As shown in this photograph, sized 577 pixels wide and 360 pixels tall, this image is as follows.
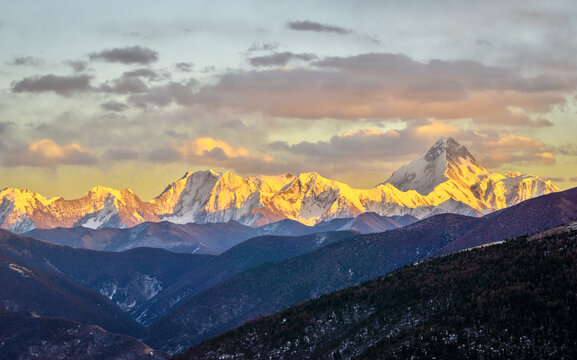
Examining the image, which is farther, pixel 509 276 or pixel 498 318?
pixel 509 276

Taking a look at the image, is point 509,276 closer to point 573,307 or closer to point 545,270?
point 545,270

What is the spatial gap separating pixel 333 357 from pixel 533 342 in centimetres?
5560

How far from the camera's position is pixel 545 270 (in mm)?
171375

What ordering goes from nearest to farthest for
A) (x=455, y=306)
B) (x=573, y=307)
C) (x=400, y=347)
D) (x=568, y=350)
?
(x=568, y=350) → (x=573, y=307) → (x=400, y=347) → (x=455, y=306)

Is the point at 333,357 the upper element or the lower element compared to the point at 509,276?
lower

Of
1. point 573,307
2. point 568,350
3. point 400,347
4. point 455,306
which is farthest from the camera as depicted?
point 455,306

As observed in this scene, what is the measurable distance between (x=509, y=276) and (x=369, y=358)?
38364mm

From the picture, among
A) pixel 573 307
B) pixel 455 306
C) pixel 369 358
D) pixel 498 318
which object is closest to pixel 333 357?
pixel 369 358

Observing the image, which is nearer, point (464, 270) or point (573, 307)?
point (573, 307)

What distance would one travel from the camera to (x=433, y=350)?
500ft

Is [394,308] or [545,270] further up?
[545,270]

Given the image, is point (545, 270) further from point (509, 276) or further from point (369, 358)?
point (369, 358)

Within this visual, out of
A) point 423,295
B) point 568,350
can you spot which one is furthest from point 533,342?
point 423,295

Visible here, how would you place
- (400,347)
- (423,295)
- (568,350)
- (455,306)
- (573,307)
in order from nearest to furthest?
(568,350) → (573,307) → (400,347) → (455,306) → (423,295)
